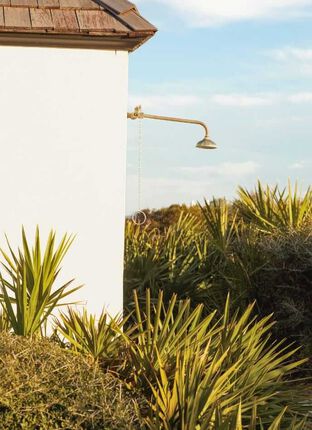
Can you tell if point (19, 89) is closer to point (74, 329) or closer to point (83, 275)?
point (83, 275)

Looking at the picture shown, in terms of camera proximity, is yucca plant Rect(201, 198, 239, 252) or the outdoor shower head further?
the outdoor shower head

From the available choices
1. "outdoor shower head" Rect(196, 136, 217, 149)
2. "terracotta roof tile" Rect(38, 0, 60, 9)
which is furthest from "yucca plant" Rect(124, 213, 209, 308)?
"terracotta roof tile" Rect(38, 0, 60, 9)

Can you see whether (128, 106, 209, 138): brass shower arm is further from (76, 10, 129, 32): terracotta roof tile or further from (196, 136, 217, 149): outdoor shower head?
(76, 10, 129, 32): terracotta roof tile

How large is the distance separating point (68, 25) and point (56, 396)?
19.4 feet

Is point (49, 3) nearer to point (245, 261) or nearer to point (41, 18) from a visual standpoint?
point (41, 18)

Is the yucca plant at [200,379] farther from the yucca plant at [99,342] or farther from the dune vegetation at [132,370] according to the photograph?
the yucca plant at [99,342]

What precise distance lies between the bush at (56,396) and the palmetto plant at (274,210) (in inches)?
350

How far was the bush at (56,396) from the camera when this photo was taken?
6473 millimetres

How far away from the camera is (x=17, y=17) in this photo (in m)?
11.4

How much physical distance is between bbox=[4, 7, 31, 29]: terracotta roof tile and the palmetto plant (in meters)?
5.89

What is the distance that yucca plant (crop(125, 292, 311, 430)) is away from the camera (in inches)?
271

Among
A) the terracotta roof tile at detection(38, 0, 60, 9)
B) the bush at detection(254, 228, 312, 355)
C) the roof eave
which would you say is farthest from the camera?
the bush at detection(254, 228, 312, 355)

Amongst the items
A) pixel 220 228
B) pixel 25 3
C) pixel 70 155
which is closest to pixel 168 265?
pixel 220 228

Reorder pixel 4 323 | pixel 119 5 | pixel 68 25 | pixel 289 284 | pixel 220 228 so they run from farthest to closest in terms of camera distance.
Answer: pixel 220 228 < pixel 289 284 < pixel 119 5 < pixel 68 25 < pixel 4 323
